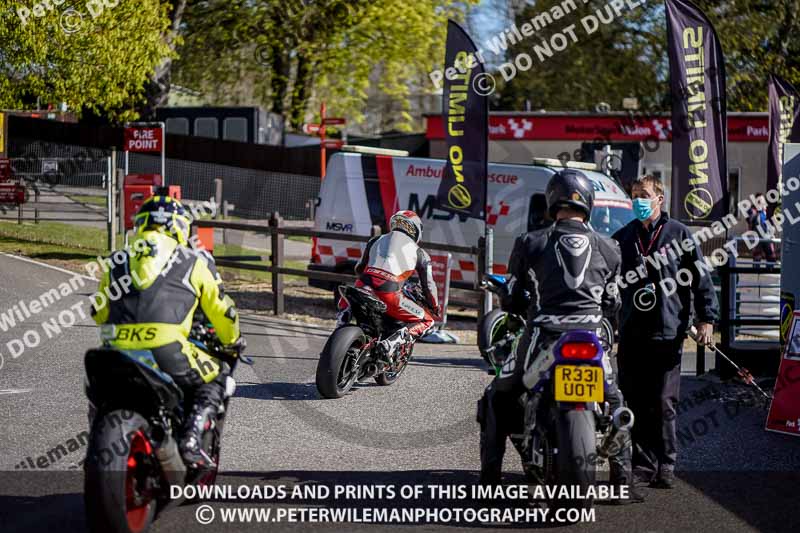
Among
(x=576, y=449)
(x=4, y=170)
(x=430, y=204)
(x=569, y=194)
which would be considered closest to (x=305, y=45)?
(x=4, y=170)

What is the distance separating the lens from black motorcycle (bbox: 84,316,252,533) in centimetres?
480

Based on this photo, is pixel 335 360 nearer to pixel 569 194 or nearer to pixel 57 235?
pixel 569 194

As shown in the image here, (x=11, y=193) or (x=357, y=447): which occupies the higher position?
(x=11, y=193)

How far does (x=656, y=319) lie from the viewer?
677 cm

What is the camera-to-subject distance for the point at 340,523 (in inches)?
227

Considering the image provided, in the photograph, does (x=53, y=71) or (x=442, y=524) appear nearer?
(x=442, y=524)

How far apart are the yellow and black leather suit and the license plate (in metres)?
1.68

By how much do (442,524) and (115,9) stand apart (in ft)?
50.5

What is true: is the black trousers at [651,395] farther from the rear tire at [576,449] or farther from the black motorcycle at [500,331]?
the rear tire at [576,449]

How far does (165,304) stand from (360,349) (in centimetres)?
425

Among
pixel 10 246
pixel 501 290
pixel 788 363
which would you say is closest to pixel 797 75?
pixel 10 246

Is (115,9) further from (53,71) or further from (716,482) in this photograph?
(716,482)

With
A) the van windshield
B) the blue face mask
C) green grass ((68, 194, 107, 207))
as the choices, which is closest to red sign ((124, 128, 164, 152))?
green grass ((68, 194, 107, 207))

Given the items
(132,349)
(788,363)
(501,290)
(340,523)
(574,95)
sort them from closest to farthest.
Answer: (132,349), (340,523), (501,290), (788,363), (574,95)
